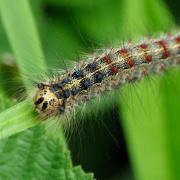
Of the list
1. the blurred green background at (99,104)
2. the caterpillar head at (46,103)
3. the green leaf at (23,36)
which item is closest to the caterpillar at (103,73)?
the caterpillar head at (46,103)

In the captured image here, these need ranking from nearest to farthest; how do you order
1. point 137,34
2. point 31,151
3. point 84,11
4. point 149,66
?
point 31,151 < point 149,66 < point 137,34 < point 84,11

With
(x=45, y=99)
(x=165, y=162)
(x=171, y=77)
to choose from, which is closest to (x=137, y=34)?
(x=171, y=77)

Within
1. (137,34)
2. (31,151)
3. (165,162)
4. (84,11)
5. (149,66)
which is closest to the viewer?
(31,151)

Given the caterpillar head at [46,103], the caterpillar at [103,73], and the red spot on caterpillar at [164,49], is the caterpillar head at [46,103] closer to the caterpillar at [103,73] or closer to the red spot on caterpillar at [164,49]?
the caterpillar at [103,73]

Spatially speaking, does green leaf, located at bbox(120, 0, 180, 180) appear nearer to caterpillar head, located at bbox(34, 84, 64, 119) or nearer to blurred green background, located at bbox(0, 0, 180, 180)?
blurred green background, located at bbox(0, 0, 180, 180)

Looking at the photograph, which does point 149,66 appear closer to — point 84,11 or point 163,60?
point 163,60

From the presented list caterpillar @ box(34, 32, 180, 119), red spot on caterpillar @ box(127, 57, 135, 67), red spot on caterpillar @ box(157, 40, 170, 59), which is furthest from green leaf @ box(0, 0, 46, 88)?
red spot on caterpillar @ box(157, 40, 170, 59)

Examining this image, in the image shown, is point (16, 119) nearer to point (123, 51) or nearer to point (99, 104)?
point (123, 51)
